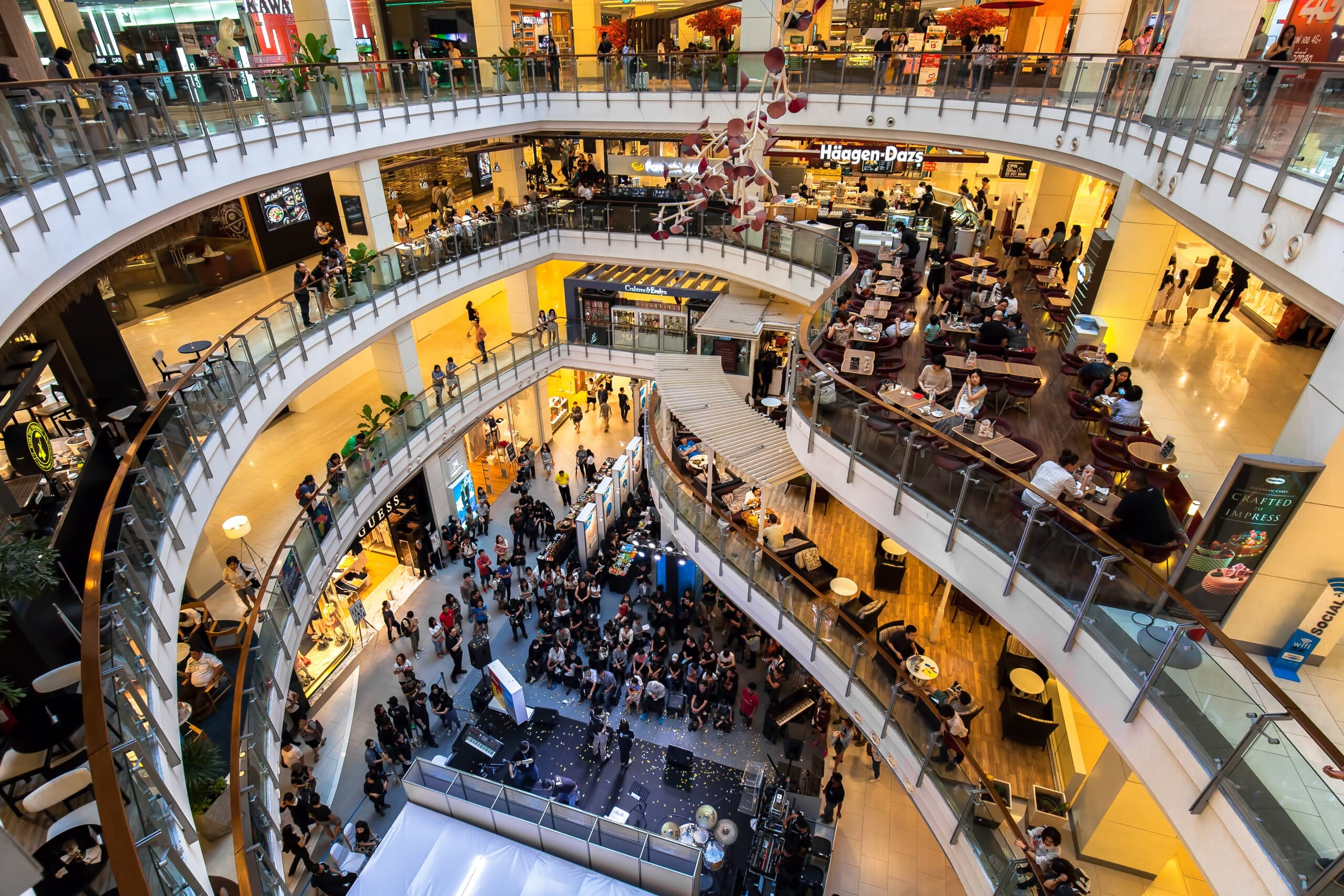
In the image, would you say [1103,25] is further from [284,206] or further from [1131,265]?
[284,206]

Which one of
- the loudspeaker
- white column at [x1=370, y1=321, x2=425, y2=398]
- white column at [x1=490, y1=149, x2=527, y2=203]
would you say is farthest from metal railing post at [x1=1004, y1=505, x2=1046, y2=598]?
white column at [x1=490, y1=149, x2=527, y2=203]

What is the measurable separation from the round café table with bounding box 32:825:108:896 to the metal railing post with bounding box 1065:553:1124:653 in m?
6.74

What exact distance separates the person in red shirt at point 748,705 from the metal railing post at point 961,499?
5.94 m

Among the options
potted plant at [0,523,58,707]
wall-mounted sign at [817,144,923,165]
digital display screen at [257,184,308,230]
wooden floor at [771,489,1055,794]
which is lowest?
wooden floor at [771,489,1055,794]

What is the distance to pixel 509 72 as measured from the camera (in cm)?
1469

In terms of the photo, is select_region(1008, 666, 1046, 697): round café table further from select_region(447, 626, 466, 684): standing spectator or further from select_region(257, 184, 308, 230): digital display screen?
select_region(257, 184, 308, 230): digital display screen

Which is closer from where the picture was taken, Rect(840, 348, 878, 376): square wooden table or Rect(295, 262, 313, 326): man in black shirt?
Rect(840, 348, 878, 376): square wooden table

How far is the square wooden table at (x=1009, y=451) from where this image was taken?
272 inches

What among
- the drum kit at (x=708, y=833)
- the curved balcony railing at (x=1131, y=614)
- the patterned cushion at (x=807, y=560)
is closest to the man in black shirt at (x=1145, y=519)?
the curved balcony railing at (x=1131, y=614)

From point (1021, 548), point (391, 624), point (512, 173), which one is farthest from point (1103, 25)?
point (391, 624)

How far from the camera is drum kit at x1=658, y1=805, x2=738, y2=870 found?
9500mm

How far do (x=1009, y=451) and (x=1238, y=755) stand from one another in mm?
3453

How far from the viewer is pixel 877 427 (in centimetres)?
752

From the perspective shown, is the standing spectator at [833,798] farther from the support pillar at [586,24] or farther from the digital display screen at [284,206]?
the support pillar at [586,24]
